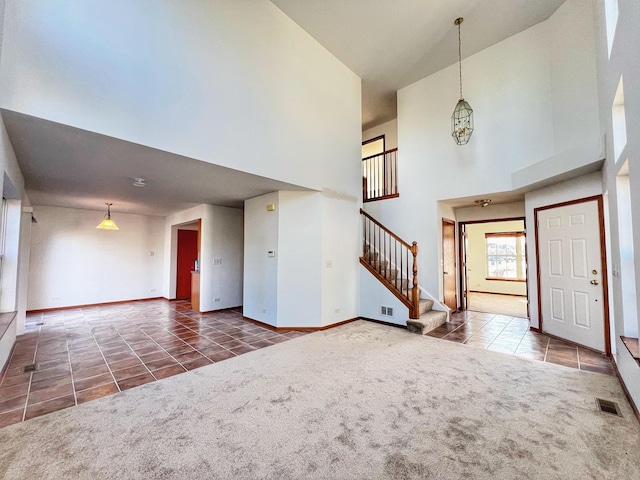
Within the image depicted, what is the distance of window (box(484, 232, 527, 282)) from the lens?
28.9ft

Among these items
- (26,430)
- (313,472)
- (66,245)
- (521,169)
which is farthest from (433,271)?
(66,245)

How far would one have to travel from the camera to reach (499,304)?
24.0 feet

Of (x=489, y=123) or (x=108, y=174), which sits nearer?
(x=108, y=174)

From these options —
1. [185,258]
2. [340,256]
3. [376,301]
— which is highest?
[340,256]

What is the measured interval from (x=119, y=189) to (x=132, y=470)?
15.6ft

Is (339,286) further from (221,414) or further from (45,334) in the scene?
(45,334)

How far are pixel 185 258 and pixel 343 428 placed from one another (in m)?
7.77

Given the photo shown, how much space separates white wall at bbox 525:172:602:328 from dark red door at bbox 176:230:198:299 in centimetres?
864

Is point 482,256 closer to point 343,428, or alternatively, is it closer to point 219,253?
point 219,253

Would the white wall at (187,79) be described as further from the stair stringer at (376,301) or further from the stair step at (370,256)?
the stair stringer at (376,301)

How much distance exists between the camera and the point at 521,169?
4625 mm

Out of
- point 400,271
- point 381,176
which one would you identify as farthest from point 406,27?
point 400,271

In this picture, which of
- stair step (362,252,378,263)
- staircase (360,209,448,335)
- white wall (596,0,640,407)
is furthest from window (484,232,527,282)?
white wall (596,0,640,407)

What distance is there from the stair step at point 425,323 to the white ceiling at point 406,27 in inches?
206
